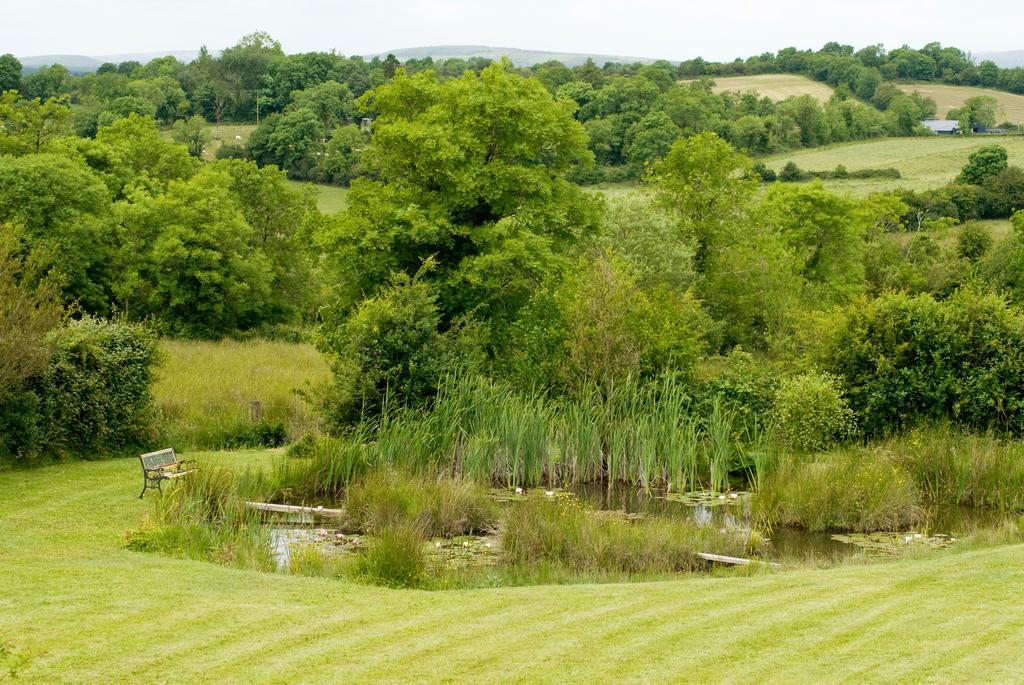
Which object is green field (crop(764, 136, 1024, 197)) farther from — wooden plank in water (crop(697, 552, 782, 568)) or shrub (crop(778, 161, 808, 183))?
wooden plank in water (crop(697, 552, 782, 568))

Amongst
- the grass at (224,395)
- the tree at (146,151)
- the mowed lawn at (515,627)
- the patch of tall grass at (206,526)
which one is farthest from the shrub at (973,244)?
the patch of tall grass at (206,526)

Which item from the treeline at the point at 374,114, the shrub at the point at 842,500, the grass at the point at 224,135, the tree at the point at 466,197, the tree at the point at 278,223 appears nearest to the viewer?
the shrub at the point at 842,500

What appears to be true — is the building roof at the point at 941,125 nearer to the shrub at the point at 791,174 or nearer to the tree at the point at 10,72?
the shrub at the point at 791,174

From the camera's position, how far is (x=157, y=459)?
17797 mm

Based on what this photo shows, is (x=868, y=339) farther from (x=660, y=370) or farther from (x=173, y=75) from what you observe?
(x=173, y=75)

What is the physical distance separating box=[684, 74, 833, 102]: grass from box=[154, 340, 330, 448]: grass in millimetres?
90027

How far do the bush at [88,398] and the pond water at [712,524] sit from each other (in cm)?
575

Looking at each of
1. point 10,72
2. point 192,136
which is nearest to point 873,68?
point 192,136

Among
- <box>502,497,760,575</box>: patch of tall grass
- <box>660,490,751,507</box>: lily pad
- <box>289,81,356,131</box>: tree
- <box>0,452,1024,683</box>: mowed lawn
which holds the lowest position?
<box>660,490,751,507</box>: lily pad

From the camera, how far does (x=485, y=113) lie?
30.7 m

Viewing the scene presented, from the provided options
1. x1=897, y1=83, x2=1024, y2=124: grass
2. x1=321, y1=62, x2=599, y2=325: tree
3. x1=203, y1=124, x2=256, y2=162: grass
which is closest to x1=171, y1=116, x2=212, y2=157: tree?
x1=203, y1=124, x2=256, y2=162: grass

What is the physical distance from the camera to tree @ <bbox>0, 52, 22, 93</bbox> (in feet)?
332

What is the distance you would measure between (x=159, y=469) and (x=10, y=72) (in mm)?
98496

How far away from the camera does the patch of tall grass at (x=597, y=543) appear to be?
14195 millimetres
